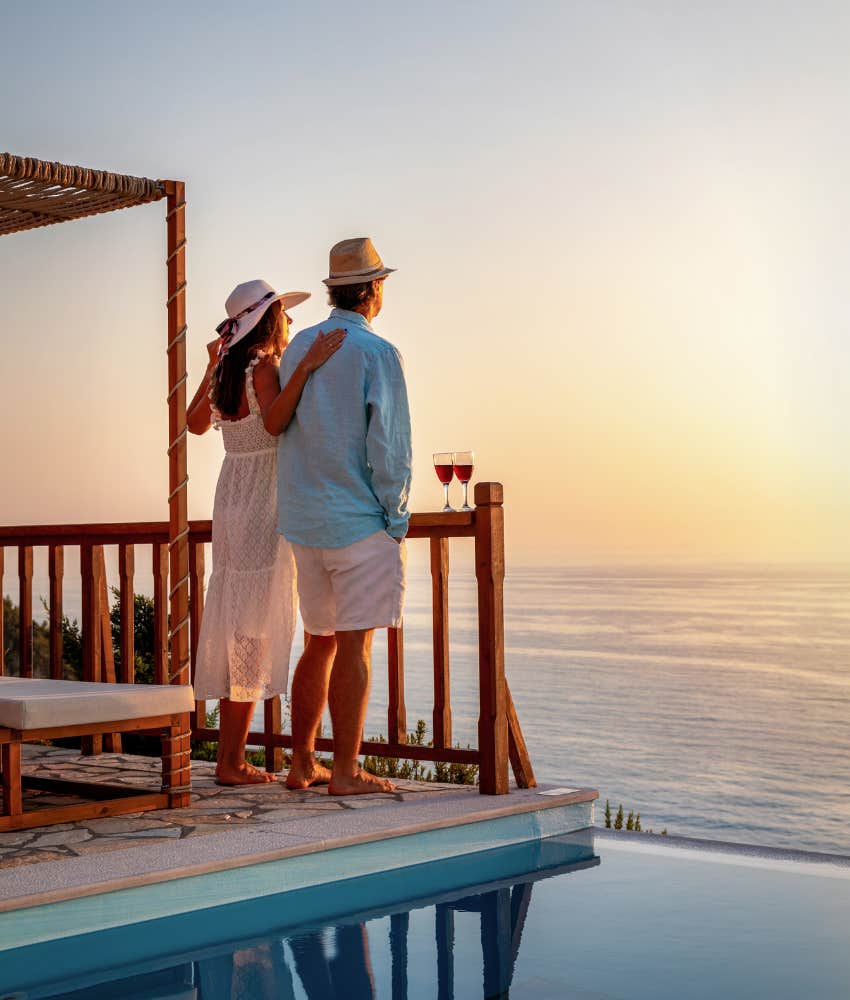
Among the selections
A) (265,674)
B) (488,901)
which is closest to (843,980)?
(488,901)

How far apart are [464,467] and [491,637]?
1.95 feet

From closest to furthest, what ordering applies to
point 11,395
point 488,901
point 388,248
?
point 488,901, point 11,395, point 388,248

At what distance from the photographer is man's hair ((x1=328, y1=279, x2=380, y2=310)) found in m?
4.28

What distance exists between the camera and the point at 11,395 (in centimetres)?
1214

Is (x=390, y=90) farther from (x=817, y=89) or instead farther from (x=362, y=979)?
(x=362, y=979)

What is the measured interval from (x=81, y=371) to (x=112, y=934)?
32.9 feet

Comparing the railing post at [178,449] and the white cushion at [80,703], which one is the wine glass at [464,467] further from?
the white cushion at [80,703]

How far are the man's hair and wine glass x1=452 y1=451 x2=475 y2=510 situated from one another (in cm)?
66

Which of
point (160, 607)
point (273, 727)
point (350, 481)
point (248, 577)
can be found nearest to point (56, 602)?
point (160, 607)

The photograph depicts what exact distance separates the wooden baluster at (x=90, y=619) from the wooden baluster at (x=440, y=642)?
168cm

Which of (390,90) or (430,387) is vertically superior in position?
(390,90)

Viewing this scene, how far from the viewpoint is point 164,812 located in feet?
14.2

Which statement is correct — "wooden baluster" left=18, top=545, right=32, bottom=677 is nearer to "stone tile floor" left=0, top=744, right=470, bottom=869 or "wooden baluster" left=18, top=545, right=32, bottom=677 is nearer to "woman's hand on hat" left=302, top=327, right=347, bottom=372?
"stone tile floor" left=0, top=744, right=470, bottom=869

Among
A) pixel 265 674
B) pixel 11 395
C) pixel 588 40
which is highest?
pixel 588 40
